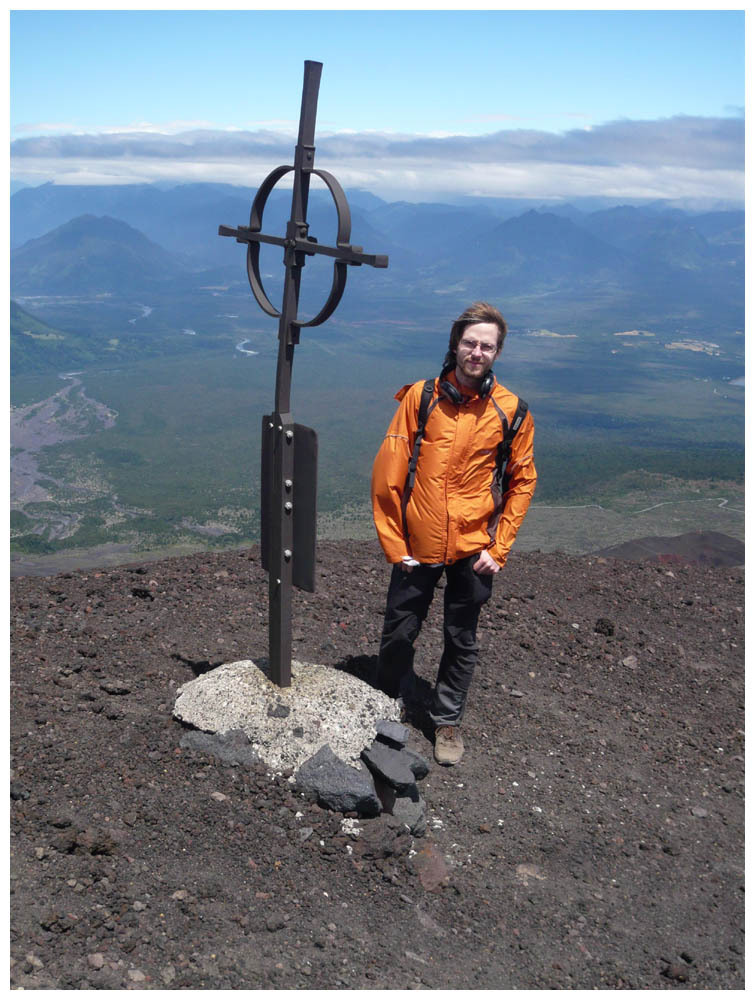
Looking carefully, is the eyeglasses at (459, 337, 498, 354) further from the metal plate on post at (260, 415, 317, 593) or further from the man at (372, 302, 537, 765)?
the metal plate on post at (260, 415, 317, 593)

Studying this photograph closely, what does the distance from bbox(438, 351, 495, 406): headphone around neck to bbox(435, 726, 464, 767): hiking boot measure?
1923mm

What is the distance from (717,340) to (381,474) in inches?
7119

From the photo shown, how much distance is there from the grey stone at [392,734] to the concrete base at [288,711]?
0.07 meters

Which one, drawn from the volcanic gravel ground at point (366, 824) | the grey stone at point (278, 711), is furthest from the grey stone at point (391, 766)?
the grey stone at point (278, 711)

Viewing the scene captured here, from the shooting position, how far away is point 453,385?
4562 millimetres

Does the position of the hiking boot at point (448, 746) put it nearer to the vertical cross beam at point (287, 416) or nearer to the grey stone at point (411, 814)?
the grey stone at point (411, 814)

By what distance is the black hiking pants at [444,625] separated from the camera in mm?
4793

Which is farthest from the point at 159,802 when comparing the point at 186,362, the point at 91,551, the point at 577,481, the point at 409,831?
the point at 186,362

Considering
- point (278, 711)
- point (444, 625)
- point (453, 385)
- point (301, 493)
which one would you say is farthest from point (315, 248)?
point (278, 711)

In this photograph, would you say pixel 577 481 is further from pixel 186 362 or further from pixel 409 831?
pixel 186 362

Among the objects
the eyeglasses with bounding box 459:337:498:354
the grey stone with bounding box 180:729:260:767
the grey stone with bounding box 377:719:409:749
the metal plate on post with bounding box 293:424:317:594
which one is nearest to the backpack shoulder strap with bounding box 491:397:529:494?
the eyeglasses with bounding box 459:337:498:354

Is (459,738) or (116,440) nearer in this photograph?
(459,738)

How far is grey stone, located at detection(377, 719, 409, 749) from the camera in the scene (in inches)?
184

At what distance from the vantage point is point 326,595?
274 inches
